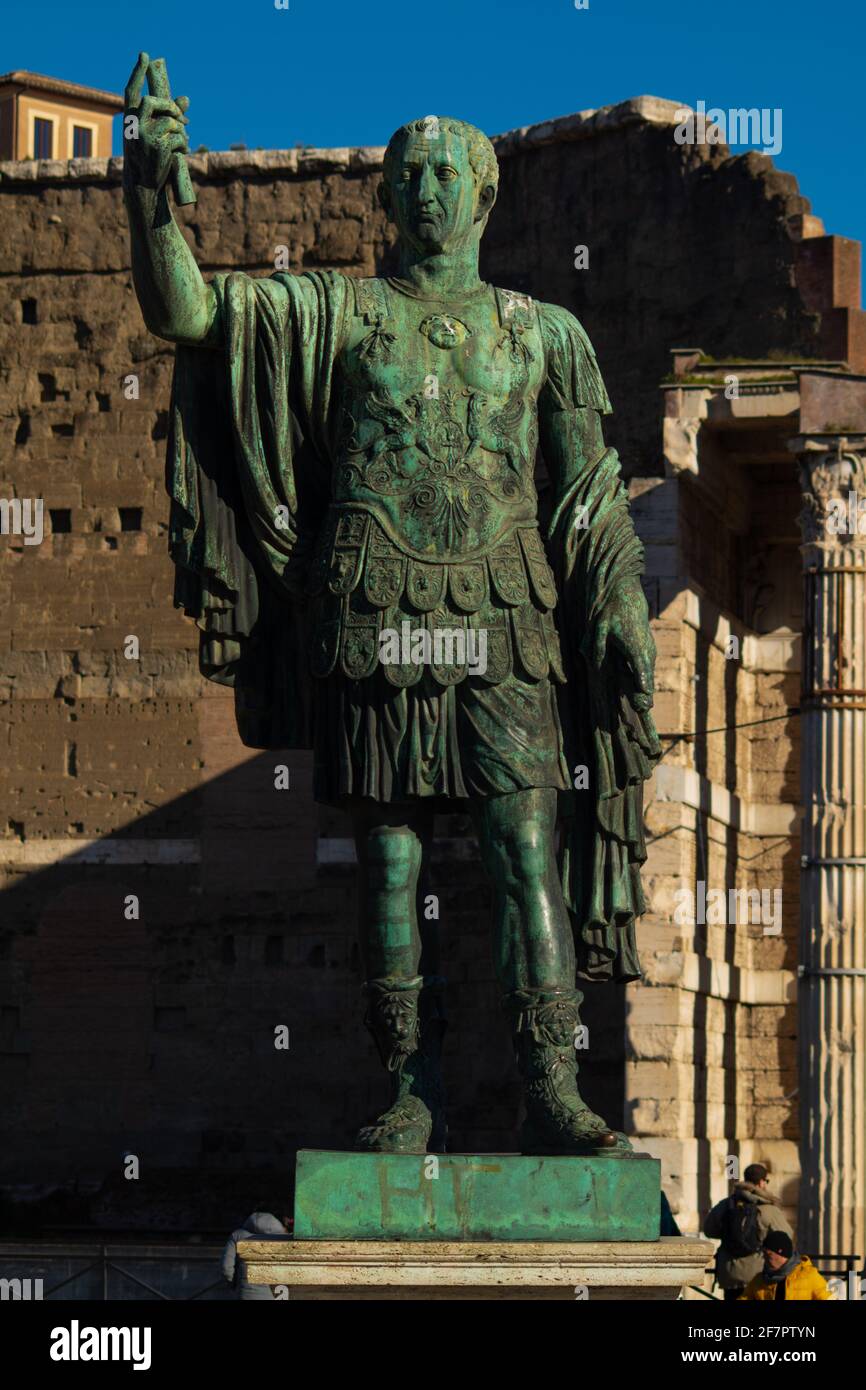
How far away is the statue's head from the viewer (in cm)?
748

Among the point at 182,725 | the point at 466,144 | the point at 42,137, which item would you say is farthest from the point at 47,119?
the point at 466,144

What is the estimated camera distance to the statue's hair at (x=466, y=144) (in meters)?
7.51

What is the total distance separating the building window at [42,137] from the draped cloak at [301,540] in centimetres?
3156

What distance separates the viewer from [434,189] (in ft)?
24.5

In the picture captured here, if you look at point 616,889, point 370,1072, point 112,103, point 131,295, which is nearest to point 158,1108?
point 370,1072

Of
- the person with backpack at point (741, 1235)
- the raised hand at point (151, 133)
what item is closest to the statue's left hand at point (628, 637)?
the raised hand at point (151, 133)

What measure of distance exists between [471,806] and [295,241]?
876 inches

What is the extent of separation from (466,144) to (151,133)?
0.88 meters

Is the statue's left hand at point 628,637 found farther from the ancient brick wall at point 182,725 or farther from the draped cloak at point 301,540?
the ancient brick wall at point 182,725

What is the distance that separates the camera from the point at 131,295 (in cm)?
2958

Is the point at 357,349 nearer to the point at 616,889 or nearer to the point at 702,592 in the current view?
the point at 616,889

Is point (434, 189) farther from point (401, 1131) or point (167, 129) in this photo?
point (401, 1131)

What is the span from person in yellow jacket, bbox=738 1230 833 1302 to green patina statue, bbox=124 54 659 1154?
201cm

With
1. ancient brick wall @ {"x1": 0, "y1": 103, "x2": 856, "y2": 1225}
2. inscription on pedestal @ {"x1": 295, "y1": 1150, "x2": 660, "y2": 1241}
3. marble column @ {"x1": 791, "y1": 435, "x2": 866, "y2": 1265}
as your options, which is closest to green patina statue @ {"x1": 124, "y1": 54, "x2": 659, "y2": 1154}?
inscription on pedestal @ {"x1": 295, "y1": 1150, "x2": 660, "y2": 1241}
